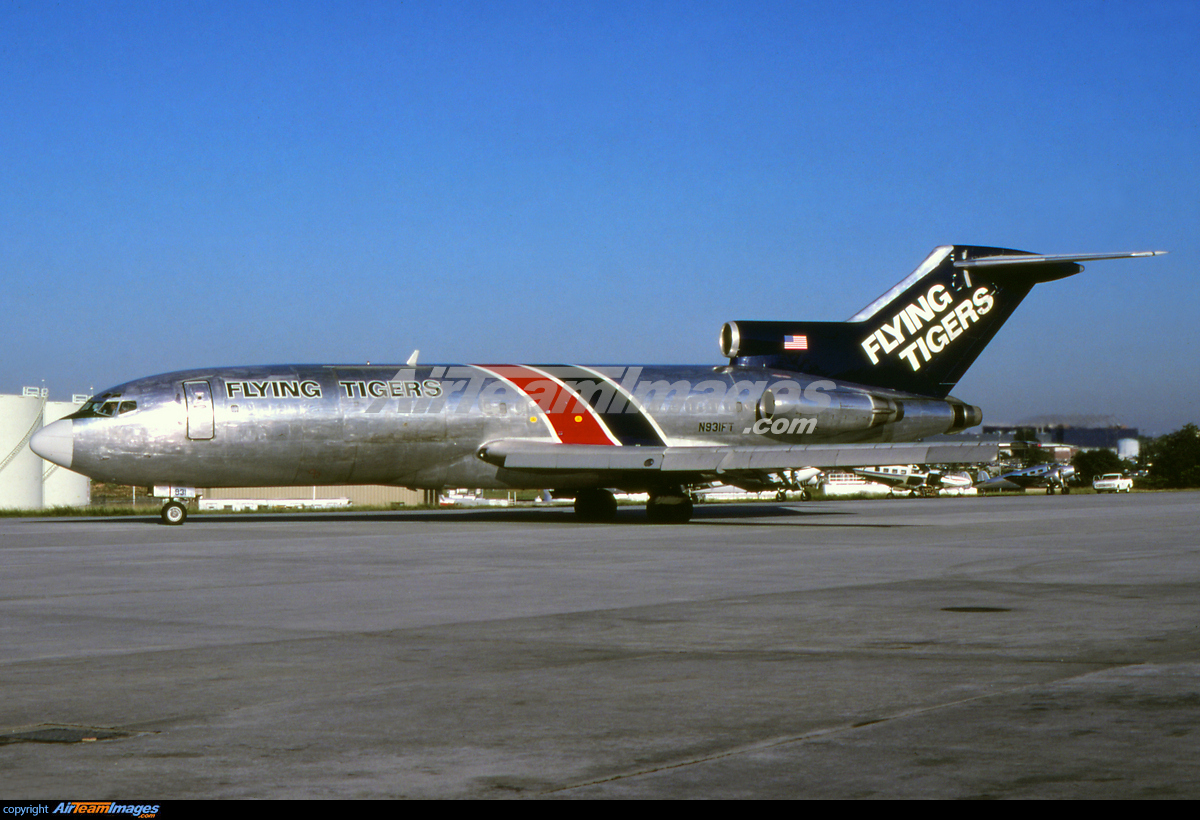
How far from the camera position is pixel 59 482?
56688mm

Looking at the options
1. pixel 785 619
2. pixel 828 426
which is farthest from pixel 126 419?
pixel 785 619

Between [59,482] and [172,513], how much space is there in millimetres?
31654

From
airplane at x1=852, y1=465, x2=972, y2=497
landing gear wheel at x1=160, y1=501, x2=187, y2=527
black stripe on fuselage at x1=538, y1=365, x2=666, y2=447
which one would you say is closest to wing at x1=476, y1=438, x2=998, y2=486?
black stripe on fuselage at x1=538, y1=365, x2=666, y2=447

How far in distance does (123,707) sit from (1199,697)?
670cm

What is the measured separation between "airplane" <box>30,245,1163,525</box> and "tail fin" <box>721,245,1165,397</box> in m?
0.04

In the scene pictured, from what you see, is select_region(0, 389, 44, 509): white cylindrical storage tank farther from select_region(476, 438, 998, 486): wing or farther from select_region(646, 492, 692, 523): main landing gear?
select_region(646, 492, 692, 523): main landing gear

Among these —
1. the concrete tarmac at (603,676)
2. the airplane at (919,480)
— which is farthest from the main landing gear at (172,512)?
the airplane at (919,480)

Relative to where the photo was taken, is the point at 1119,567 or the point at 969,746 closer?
the point at 969,746

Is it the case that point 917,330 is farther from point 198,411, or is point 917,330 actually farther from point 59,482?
point 59,482

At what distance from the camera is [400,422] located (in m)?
29.4

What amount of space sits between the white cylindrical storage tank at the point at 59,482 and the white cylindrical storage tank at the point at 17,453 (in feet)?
8.12

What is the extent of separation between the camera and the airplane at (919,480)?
2687 inches

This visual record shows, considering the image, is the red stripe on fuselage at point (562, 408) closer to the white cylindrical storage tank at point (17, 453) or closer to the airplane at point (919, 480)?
the white cylindrical storage tank at point (17, 453)

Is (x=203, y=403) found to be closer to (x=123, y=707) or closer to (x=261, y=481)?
(x=261, y=481)
